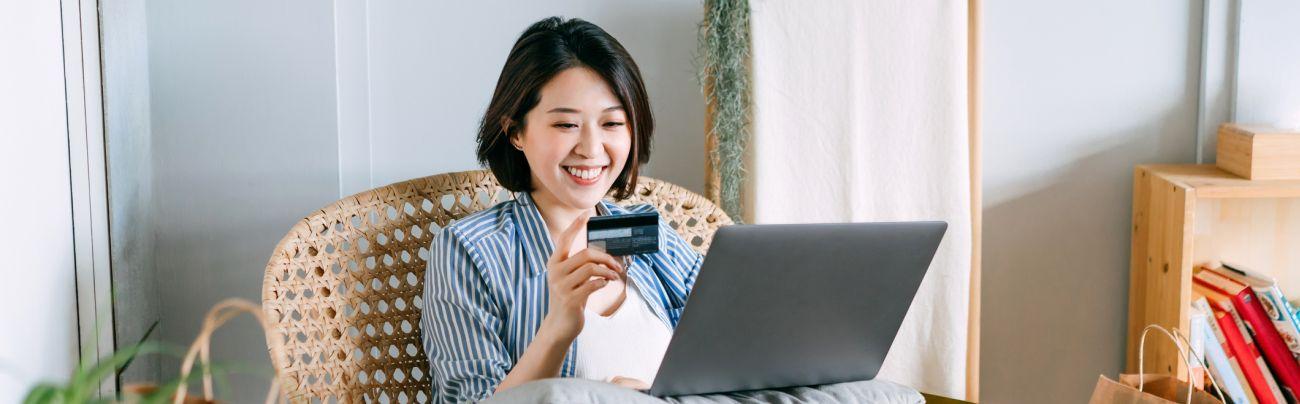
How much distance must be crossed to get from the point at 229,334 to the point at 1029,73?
4.74 ft

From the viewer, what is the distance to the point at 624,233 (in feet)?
3.98

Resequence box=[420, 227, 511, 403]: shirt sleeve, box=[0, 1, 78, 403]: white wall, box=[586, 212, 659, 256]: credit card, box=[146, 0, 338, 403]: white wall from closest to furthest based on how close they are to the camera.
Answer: box=[0, 1, 78, 403]: white wall < box=[586, 212, 659, 256]: credit card < box=[420, 227, 511, 403]: shirt sleeve < box=[146, 0, 338, 403]: white wall

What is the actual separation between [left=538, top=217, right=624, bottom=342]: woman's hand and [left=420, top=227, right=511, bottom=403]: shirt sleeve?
100 millimetres

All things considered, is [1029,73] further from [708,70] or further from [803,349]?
[803,349]

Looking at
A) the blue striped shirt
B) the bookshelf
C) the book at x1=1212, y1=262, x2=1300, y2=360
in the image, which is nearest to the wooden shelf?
the bookshelf

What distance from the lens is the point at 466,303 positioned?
1.34m

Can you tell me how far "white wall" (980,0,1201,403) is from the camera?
2023mm

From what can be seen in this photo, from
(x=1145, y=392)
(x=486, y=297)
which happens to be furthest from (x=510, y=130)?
(x=1145, y=392)

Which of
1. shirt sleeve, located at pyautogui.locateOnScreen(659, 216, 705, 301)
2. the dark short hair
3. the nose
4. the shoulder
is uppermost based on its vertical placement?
the dark short hair

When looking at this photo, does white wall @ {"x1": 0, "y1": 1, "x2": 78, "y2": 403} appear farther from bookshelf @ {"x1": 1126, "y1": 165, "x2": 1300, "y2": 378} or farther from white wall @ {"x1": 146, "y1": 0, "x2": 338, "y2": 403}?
bookshelf @ {"x1": 1126, "y1": 165, "x2": 1300, "y2": 378}

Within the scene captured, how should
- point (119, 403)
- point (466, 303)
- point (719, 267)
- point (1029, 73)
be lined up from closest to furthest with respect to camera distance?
point (119, 403) < point (719, 267) < point (466, 303) < point (1029, 73)

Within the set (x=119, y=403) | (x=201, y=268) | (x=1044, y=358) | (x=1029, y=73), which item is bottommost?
(x=1044, y=358)

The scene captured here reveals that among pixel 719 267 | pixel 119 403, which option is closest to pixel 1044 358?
pixel 719 267

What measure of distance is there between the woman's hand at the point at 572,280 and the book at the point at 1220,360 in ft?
3.86
